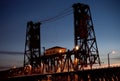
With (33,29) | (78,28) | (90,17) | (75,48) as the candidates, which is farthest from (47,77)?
(33,29)

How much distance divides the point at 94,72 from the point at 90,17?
944 inches

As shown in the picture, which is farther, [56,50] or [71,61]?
[56,50]

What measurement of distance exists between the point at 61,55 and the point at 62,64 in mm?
9875

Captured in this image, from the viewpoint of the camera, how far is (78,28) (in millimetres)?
52594

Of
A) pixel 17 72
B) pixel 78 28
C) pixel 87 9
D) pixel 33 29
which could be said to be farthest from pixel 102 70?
pixel 33 29

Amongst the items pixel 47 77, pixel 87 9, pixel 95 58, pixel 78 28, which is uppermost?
pixel 87 9

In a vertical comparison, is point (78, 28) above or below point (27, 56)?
above

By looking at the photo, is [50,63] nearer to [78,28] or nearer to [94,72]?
[78,28]

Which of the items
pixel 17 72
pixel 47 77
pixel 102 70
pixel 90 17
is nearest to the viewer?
pixel 102 70

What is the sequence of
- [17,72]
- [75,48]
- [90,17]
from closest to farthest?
[75,48]
[90,17]
[17,72]

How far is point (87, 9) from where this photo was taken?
54.6 m

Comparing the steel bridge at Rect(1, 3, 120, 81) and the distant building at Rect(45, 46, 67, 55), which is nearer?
the steel bridge at Rect(1, 3, 120, 81)

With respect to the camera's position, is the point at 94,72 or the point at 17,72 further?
the point at 17,72

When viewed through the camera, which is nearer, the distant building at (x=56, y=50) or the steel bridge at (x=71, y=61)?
the steel bridge at (x=71, y=61)
